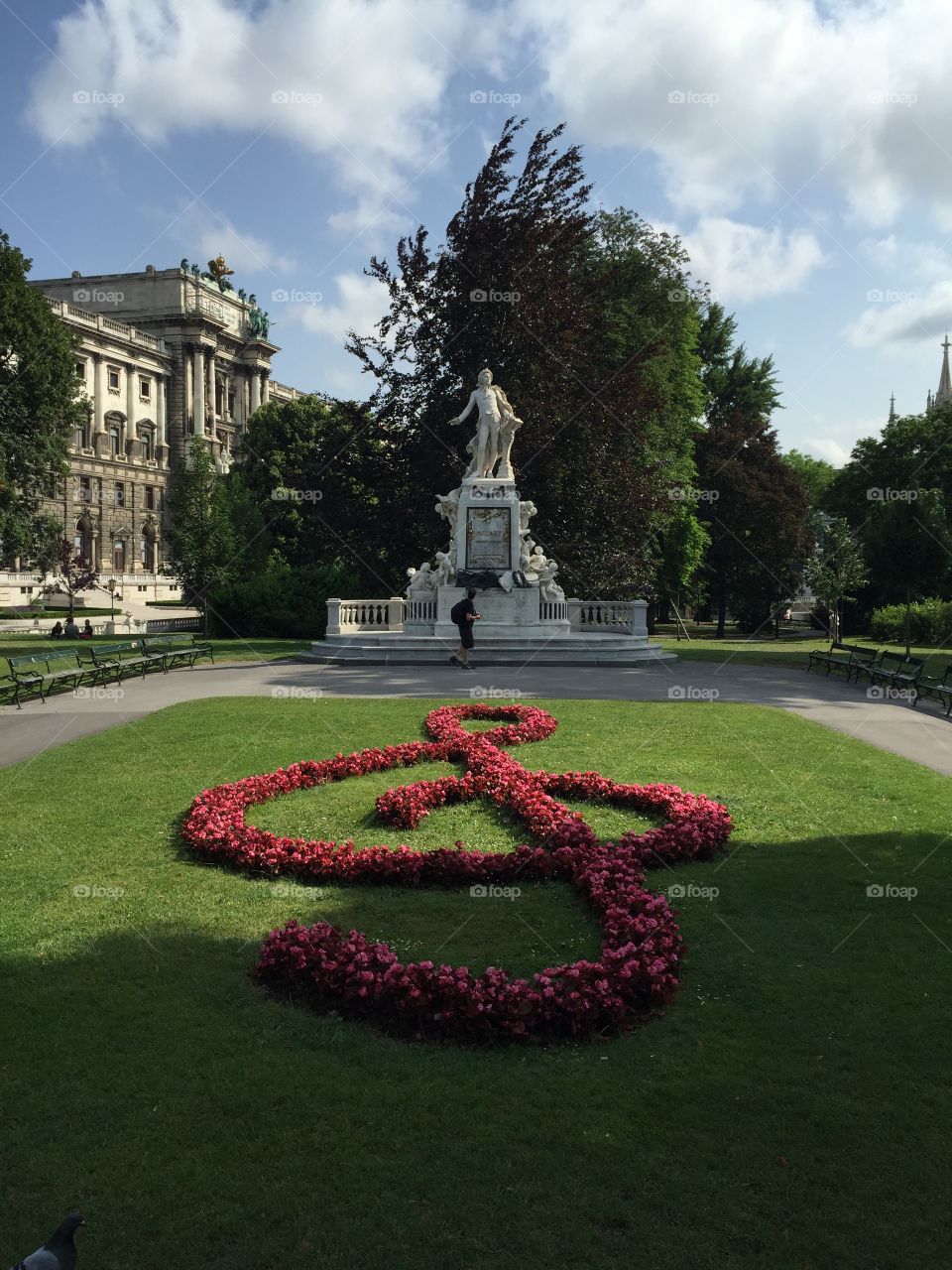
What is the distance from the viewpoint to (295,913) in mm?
6871

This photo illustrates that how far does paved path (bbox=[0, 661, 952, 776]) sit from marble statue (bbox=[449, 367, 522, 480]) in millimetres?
8266

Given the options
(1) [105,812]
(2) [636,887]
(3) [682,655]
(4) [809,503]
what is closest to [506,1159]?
(2) [636,887]

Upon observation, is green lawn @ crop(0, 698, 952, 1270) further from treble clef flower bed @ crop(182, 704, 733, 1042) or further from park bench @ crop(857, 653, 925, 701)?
park bench @ crop(857, 653, 925, 701)

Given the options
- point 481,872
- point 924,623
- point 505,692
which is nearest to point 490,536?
point 505,692

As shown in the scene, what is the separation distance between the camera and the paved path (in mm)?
14211

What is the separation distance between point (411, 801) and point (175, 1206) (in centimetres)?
558

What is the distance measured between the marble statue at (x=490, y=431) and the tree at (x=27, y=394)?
1829cm

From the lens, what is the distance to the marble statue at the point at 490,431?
96.4ft

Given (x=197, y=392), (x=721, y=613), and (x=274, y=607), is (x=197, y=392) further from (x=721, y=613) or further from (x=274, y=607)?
(x=274, y=607)

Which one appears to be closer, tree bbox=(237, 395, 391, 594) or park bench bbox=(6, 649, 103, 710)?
park bench bbox=(6, 649, 103, 710)

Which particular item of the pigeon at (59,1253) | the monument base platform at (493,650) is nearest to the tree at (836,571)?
the monument base platform at (493,650)

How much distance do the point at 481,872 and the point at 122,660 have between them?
659 inches

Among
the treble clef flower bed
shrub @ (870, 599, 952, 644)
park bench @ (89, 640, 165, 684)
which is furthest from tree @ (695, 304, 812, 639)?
the treble clef flower bed

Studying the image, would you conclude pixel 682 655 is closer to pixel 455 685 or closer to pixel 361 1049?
pixel 455 685
